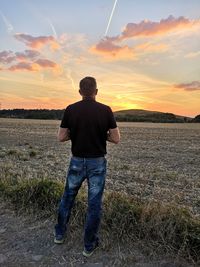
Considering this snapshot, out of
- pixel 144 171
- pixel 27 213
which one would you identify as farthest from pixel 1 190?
pixel 144 171

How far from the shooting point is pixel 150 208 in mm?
5566

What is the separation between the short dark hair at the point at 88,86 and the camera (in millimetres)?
4688

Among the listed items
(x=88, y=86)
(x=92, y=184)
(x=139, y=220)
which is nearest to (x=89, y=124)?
(x=88, y=86)

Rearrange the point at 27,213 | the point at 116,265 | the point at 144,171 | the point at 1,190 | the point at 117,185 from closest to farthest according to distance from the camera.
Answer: the point at 116,265 → the point at 27,213 → the point at 1,190 → the point at 117,185 → the point at 144,171

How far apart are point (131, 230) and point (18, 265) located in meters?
1.72

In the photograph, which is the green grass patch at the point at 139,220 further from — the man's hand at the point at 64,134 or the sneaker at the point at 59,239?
the man's hand at the point at 64,134

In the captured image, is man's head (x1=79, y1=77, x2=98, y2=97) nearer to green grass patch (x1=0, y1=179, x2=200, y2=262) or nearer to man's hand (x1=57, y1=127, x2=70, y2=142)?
man's hand (x1=57, y1=127, x2=70, y2=142)

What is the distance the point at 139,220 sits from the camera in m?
5.39

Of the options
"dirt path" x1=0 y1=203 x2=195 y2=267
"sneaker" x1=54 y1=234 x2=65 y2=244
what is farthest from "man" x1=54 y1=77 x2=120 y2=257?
"sneaker" x1=54 y1=234 x2=65 y2=244

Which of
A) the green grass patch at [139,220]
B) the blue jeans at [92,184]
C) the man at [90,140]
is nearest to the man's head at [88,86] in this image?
the man at [90,140]

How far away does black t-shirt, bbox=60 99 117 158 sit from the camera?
4.72m

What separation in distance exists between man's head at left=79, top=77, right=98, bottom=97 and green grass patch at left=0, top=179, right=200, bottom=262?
6.61 ft

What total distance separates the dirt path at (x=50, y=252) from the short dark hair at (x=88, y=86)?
7.19 ft

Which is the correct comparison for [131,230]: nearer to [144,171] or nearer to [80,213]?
[80,213]
